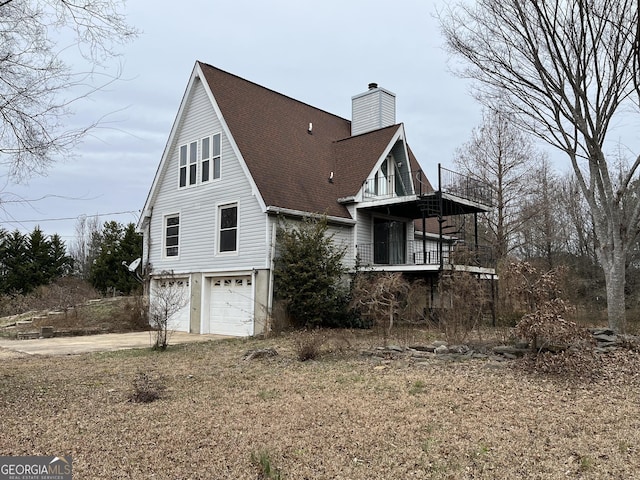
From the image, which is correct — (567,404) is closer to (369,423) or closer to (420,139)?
(369,423)

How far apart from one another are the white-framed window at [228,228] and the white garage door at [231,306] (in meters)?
1.09

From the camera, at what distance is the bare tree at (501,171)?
83.7 feet

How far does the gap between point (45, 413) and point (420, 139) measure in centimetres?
2079

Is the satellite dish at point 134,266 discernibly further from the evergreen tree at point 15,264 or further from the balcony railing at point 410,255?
the evergreen tree at point 15,264

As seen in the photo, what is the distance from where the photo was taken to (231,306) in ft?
55.3

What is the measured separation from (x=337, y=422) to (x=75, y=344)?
11070mm

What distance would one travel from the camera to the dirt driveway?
40.2 feet

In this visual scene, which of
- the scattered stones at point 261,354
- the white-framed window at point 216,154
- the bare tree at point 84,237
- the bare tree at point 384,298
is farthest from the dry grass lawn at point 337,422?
the bare tree at point 84,237

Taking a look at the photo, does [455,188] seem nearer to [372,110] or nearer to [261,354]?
[372,110]

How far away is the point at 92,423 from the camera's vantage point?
5.58m

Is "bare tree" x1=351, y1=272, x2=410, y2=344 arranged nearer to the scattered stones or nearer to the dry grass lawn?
the scattered stones

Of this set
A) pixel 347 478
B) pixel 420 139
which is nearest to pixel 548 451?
pixel 347 478

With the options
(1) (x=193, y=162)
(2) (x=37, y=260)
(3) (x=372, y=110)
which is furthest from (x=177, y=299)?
(2) (x=37, y=260)

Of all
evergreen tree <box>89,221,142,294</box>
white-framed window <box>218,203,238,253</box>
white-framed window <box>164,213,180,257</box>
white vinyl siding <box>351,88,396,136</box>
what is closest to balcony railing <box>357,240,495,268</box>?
white-framed window <box>218,203,238,253</box>
